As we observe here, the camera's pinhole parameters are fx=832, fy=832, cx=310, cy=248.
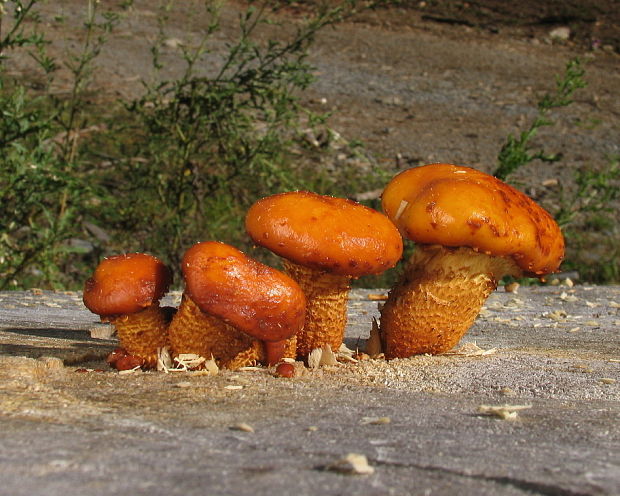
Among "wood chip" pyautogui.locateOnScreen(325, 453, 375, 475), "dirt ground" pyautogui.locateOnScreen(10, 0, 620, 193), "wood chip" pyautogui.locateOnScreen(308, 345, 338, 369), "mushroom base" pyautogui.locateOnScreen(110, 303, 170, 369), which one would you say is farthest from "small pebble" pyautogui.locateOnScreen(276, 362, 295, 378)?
"dirt ground" pyautogui.locateOnScreen(10, 0, 620, 193)

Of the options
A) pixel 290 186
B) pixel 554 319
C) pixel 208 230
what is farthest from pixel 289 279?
pixel 208 230

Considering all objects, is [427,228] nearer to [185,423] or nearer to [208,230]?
[185,423]

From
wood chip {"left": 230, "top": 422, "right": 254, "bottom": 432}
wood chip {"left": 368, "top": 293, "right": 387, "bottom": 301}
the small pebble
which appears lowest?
wood chip {"left": 368, "top": 293, "right": 387, "bottom": 301}

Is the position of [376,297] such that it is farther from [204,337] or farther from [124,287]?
[124,287]

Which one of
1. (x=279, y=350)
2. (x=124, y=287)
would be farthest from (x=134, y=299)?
(x=279, y=350)

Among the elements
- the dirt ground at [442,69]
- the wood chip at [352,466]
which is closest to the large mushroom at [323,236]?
the wood chip at [352,466]

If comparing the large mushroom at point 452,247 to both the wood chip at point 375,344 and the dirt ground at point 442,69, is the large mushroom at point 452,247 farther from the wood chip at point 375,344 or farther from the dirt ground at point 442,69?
the dirt ground at point 442,69

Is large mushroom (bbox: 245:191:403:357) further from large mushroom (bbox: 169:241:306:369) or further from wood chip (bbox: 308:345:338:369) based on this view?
wood chip (bbox: 308:345:338:369)

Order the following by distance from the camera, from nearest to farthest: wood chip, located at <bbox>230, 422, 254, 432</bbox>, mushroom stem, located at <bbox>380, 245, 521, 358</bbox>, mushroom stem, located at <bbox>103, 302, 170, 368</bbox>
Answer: wood chip, located at <bbox>230, 422, 254, 432</bbox> → mushroom stem, located at <bbox>103, 302, 170, 368</bbox> → mushroom stem, located at <bbox>380, 245, 521, 358</bbox>
